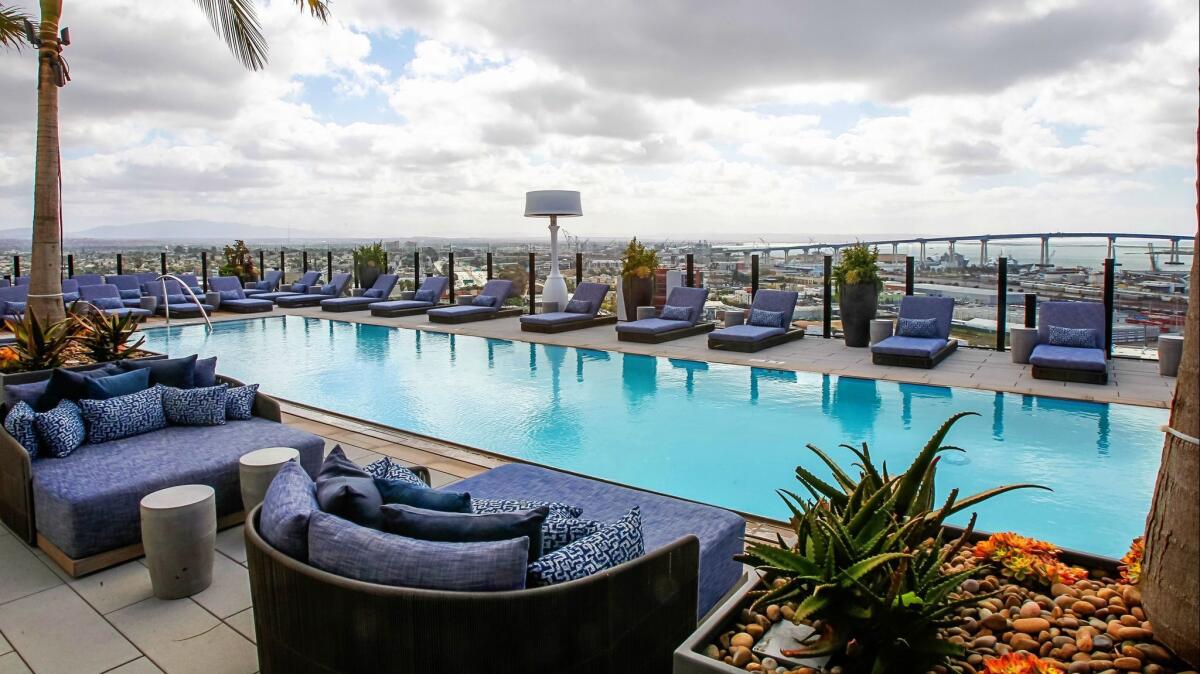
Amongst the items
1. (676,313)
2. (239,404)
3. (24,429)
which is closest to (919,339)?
(676,313)

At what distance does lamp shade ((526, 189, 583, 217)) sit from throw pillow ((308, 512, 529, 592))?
1132 cm

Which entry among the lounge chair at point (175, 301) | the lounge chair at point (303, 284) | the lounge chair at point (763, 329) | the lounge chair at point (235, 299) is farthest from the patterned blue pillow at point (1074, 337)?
the lounge chair at point (303, 284)

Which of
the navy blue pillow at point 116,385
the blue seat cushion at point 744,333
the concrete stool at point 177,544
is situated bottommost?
the concrete stool at point 177,544

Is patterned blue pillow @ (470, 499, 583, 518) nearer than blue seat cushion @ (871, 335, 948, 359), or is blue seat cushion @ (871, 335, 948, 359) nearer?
patterned blue pillow @ (470, 499, 583, 518)

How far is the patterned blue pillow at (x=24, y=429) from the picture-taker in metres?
3.74

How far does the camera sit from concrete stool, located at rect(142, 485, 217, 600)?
3.04m

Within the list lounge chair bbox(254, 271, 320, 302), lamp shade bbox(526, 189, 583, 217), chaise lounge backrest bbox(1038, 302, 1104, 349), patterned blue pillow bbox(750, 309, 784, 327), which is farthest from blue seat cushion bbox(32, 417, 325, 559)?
lounge chair bbox(254, 271, 320, 302)

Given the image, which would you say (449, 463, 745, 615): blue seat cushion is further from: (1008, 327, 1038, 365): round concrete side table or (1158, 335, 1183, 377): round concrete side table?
(1158, 335, 1183, 377): round concrete side table

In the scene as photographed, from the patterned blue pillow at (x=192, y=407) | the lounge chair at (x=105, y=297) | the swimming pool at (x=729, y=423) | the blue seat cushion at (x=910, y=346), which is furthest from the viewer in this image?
the lounge chair at (x=105, y=297)

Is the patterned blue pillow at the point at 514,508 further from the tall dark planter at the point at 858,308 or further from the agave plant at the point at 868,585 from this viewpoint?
the tall dark planter at the point at 858,308

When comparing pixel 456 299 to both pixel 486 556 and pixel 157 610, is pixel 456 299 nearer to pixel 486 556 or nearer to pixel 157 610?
pixel 157 610

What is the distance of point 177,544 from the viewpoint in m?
3.05

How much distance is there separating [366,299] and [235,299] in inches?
113

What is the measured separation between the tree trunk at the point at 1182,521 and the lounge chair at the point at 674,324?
9299 millimetres
